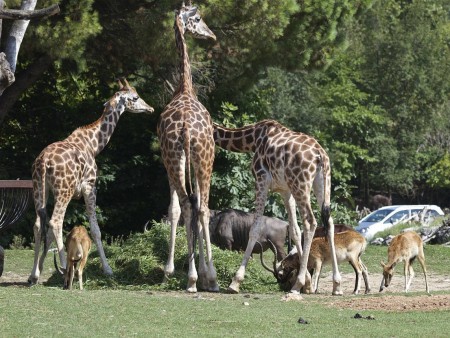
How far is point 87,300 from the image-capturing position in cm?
1229

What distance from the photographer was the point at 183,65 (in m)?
16.4

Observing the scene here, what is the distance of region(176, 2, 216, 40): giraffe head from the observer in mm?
17172

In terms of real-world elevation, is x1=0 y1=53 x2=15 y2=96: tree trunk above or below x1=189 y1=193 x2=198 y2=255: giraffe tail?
above

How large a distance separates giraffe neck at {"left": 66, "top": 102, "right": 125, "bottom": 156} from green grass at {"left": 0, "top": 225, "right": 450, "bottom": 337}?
1.75 metres

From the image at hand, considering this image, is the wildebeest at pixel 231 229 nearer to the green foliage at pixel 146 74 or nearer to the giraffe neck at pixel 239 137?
the green foliage at pixel 146 74

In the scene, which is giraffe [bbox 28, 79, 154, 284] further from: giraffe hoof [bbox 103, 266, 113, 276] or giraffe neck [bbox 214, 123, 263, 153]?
giraffe neck [bbox 214, 123, 263, 153]

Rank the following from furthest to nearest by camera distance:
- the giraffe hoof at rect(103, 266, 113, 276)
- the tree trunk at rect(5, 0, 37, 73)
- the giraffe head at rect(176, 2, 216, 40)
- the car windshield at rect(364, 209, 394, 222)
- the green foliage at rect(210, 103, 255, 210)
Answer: the car windshield at rect(364, 209, 394, 222) < the green foliage at rect(210, 103, 255, 210) < the giraffe head at rect(176, 2, 216, 40) < the tree trunk at rect(5, 0, 37, 73) < the giraffe hoof at rect(103, 266, 113, 276)

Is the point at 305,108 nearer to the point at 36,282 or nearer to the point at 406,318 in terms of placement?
the point at 36,282

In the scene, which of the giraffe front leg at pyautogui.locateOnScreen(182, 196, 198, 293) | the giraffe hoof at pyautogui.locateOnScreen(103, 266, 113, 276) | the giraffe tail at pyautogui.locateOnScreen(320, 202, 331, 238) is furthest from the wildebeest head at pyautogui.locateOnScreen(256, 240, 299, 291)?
the giraffe hoof at pyautogui.locateOnScreen(103, 266, 113, 276)

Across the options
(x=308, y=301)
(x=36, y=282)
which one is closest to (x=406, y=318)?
(x=308, y=301)

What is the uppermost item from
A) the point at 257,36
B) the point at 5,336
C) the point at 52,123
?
the point at 257,36

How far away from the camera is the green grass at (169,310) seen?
10.5 m

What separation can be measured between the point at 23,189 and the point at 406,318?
7.09 meters

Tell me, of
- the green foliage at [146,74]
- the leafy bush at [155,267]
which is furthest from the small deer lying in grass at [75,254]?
the green foliage at [146,74]
